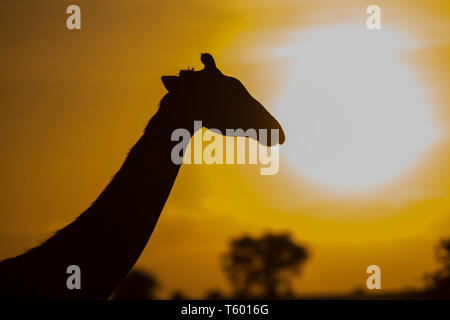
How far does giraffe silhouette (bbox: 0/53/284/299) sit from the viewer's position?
677cm

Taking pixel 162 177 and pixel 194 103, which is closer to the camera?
pixel 162 177

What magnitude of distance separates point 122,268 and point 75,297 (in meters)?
0.47

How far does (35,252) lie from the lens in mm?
6844

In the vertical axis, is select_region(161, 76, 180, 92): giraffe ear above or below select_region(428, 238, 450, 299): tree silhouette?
above

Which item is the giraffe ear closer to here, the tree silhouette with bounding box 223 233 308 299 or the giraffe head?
the giraffe head

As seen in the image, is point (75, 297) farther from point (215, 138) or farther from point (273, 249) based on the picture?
point (273, 249)

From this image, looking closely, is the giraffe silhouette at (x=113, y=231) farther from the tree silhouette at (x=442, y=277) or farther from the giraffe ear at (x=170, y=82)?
the tree silhouette at (x=442, y=277)

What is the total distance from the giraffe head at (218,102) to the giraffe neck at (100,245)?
1.00m

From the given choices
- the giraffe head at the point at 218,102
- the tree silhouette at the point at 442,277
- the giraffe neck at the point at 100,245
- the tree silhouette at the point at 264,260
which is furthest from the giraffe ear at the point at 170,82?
the tree silhouette at the point at 264,260

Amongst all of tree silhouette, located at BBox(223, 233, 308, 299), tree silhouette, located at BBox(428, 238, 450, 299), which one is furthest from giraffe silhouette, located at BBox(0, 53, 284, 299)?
tree silhouette, located at BBox(223, 233, 308, 299)

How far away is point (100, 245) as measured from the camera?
6867mm

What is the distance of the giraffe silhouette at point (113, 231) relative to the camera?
6770mm
